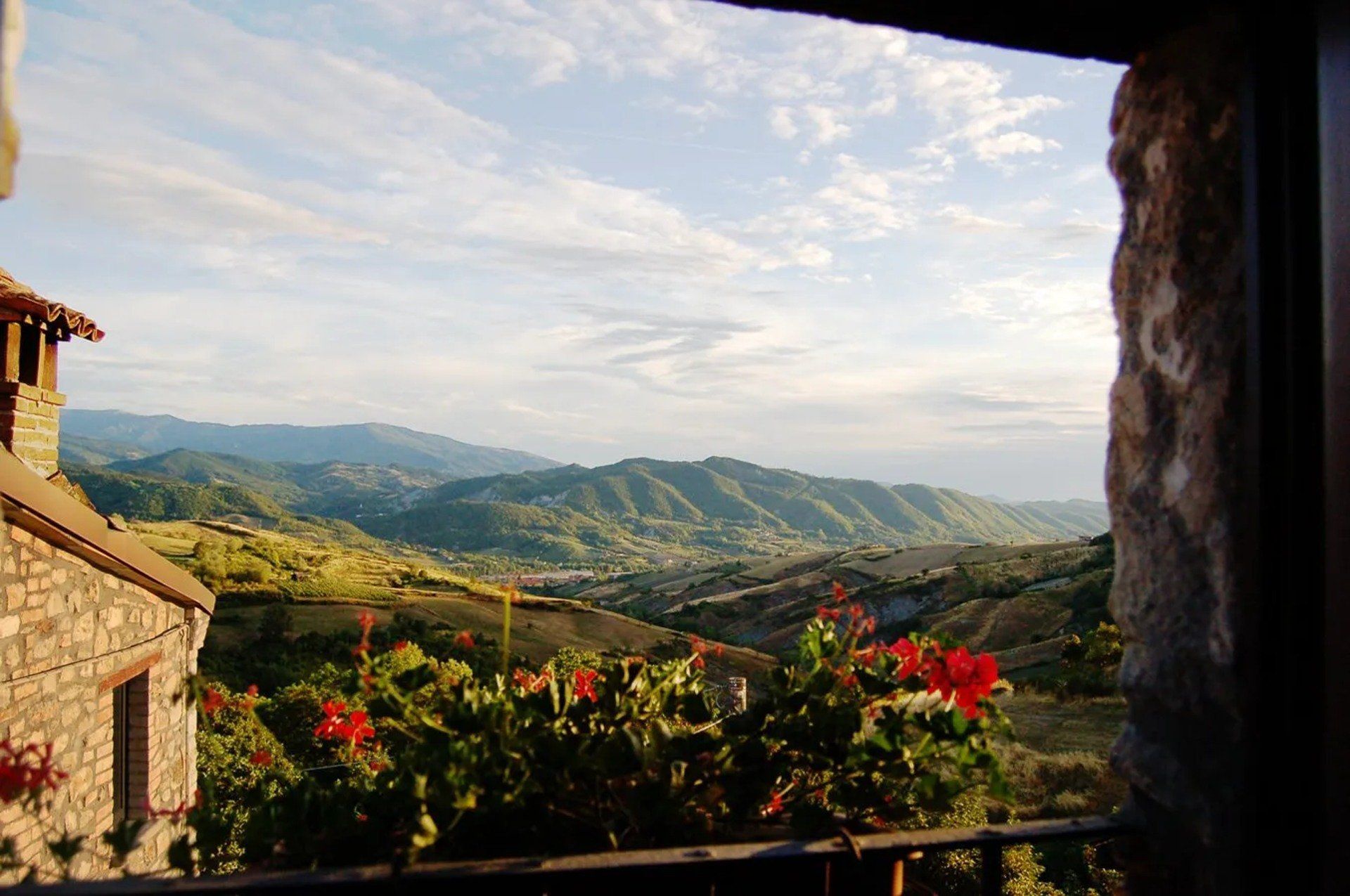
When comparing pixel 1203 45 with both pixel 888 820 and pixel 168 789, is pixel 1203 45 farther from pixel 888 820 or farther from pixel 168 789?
pixel 168 789

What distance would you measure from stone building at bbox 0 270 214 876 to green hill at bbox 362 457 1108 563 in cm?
9217

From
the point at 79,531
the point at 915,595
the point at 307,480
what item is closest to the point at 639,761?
the point at 79,531

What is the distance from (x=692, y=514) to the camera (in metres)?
148

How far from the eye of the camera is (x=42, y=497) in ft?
15.9

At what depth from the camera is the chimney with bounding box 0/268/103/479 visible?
631cm

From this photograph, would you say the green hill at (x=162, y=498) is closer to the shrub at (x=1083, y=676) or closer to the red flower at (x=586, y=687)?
Answer: the shrub at (x=1083, y=676)

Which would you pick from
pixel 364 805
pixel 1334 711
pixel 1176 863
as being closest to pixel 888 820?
pixel 1176 863

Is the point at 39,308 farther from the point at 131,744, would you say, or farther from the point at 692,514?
the point at 692,514

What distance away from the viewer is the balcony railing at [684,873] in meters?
1.30

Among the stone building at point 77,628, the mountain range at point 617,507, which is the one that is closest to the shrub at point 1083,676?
the stone building at point 77,628

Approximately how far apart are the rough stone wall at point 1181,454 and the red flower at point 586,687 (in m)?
0.98

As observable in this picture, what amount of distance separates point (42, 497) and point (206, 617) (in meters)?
3.32

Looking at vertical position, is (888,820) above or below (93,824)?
above

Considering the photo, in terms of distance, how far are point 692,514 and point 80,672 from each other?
469ft
